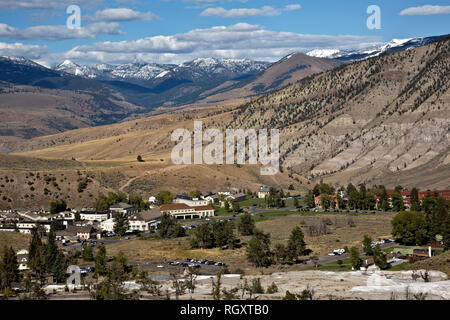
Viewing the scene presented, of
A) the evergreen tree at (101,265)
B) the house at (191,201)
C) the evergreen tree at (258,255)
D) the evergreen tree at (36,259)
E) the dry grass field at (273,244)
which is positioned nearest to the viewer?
the evergreen tree at (36,259)

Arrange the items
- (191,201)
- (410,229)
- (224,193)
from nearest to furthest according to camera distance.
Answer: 1. (410,229)
2. (191,201)
3. (224,193)

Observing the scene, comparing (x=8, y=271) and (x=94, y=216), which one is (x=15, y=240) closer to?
(x=94, y=216)

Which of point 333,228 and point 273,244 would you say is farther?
point 333,228

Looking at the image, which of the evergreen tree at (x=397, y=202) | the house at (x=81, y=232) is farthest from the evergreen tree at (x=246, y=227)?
the evergreen tree at (x=397, y=202)

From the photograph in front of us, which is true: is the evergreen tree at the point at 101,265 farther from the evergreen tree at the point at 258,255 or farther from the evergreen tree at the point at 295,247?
the evergreen tree at the point at 295,247

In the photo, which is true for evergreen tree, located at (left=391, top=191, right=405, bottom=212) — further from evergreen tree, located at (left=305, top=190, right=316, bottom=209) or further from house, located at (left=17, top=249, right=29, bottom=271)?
house, located at (left=17, top=249, right=29, bottom=271)

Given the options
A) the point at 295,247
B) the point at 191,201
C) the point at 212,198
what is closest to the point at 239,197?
the point at 212,198

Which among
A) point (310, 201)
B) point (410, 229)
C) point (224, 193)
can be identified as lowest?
point (410, 229)

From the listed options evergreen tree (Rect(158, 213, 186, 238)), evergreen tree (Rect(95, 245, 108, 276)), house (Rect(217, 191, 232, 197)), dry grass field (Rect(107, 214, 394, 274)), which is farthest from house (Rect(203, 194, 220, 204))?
evergreen tree (Rect(95, 245, 108, 276))

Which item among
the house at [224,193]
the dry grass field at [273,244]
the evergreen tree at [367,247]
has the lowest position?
the dry grass field at [273,244]
